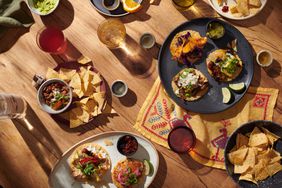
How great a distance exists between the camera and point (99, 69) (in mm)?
3004

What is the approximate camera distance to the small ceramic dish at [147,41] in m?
2.97

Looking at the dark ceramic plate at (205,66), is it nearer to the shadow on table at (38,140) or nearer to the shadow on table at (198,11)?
the shadow on table at (198,11)

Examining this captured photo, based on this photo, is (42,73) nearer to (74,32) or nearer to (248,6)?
(74,32)

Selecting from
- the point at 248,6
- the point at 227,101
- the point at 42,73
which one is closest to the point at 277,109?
the point at 227,101

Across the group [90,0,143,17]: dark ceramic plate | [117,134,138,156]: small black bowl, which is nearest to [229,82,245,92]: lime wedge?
[117,134,138,156]: small black bowl

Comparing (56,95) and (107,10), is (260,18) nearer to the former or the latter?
(107,10)

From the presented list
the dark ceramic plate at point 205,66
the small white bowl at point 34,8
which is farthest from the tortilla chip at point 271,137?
the small white bowl at point 34,8

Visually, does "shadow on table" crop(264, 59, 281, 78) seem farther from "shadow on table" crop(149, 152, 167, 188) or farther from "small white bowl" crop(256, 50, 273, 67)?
"shadow on table" crop(149, 152, 167, 188)

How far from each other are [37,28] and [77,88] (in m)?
0.59

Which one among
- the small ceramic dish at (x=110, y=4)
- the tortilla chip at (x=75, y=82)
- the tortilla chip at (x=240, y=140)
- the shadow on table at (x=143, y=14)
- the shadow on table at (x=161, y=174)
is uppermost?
the small ceramic dish at (x=110, y=4)

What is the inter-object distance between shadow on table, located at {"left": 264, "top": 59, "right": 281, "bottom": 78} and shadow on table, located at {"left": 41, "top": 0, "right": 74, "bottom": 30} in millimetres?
1501

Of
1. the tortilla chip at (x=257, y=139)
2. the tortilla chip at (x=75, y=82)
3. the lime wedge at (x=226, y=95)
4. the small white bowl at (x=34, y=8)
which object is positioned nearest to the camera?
the tortilla chip at (x=257, y=139)

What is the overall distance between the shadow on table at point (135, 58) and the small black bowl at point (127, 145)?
469 millimetres

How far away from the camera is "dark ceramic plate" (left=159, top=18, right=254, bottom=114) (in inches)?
113
